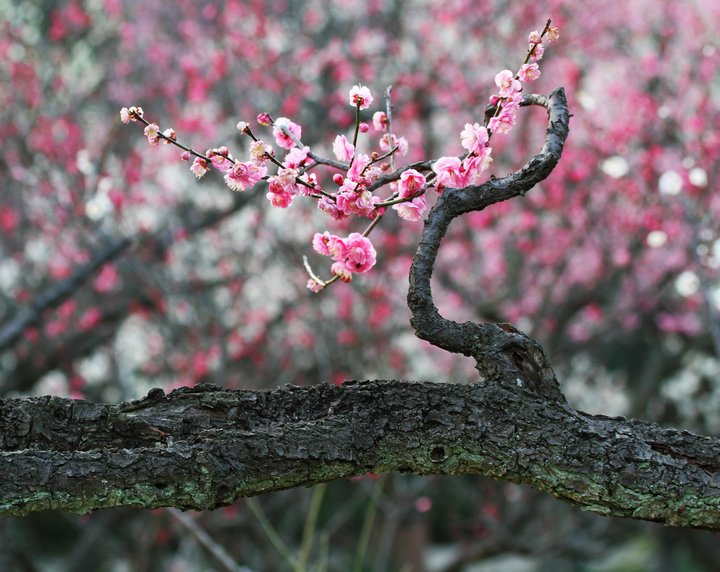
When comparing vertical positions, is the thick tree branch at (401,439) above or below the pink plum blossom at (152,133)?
below

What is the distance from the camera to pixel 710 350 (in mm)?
11336

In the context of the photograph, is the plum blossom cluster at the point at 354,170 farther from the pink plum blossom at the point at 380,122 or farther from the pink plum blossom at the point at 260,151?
the pink plum blossom at the point at 380,122

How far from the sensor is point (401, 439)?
2.08m

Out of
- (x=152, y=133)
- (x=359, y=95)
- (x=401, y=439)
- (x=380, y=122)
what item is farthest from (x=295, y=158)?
(x=401, y=439)

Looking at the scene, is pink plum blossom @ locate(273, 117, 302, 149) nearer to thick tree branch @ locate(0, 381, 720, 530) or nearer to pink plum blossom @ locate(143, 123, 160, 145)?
pink plum blossom @ locate(143, 123, 160, 145)

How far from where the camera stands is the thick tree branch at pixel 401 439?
78.2 inches

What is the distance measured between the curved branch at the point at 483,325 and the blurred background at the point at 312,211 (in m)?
4.45

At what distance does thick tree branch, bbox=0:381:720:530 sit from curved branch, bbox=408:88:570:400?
6 centimetres

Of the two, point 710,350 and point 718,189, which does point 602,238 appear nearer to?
point 718,189

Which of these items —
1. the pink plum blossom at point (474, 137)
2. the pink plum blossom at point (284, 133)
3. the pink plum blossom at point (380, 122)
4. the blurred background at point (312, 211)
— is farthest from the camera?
the blurred background at point (312, 211)

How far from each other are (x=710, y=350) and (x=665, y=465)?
1007 centimetres

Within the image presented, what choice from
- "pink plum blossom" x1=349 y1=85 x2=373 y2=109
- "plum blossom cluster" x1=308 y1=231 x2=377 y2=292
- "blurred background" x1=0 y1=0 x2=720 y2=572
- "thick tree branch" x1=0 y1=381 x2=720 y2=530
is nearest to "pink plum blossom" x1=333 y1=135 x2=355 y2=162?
"pink plum blossom" x1=349 y1=85 x2=373 y2=109

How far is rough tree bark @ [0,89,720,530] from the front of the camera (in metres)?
1.96

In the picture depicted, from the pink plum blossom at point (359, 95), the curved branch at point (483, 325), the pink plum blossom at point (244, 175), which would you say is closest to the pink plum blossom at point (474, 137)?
the curved branch at point (483, 325)
